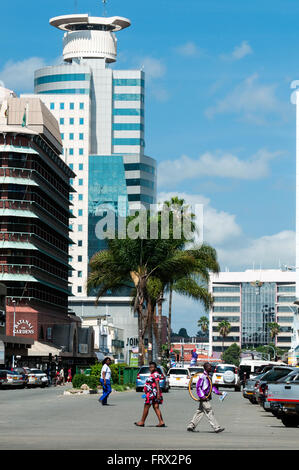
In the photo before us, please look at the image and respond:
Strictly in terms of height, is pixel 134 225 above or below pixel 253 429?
above

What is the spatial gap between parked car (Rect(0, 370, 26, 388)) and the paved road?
82.8 feet

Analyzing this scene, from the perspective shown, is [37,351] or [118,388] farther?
[37,351]

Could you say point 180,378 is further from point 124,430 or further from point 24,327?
point 124,430

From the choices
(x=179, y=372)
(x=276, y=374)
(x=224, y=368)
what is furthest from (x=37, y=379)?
(x=276, y=374)

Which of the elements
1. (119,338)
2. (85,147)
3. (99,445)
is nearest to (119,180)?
(85,147)

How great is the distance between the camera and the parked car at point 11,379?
199 ft

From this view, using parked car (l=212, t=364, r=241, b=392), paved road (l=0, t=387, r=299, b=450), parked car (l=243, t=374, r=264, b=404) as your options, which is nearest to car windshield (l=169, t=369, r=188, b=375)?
parked car (l=212, t=364, r=241, b=392)

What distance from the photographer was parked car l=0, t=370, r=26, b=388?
60656 millimetres

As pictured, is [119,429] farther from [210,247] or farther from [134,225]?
[210,247]

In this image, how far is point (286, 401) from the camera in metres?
26.9

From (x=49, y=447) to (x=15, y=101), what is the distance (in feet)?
292

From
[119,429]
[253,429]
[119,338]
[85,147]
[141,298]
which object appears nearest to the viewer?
[119,429]

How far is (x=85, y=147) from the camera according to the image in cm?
19750

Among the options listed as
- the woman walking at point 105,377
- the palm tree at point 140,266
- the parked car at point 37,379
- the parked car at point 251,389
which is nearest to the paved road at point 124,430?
the woman walking at point 105,377
